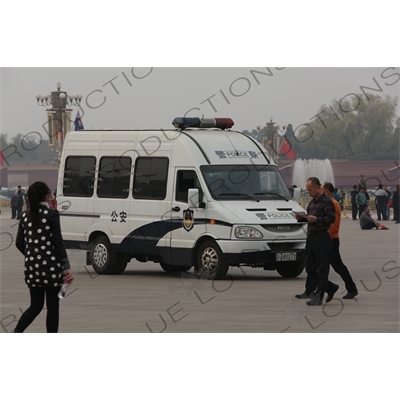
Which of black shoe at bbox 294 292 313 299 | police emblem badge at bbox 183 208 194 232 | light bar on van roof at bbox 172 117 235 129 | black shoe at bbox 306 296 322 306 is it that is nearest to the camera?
black shoe at bbox 306 296 322 306

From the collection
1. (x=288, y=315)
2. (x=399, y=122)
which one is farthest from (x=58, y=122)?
(x=399, y=122)

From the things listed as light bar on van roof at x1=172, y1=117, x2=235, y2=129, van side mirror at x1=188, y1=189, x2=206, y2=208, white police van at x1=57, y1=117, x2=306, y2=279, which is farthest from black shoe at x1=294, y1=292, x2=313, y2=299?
light bar on van roof at x1=172, y1=117, x2=235, y2=129

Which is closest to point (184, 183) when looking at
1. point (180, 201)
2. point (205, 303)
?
point (180, 201)

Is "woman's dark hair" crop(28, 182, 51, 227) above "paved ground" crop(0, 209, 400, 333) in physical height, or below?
above

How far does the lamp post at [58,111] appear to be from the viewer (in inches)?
2024

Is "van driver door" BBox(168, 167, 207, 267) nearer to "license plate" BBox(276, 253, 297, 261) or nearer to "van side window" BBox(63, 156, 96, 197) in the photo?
"license plate" BBox(276, 253, 297, 261)

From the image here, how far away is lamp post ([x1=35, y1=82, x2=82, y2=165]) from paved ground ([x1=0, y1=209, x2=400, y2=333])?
2887 cm

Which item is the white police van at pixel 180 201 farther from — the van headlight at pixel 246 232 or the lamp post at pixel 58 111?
the lamp post at pixel 58 111

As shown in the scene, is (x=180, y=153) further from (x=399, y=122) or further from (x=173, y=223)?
(x=399, y=122)

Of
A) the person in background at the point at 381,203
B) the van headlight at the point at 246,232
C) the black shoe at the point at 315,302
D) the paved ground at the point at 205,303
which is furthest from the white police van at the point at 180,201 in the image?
the person in background at the point at 381,203

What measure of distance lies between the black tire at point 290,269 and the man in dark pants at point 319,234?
14.5 feet

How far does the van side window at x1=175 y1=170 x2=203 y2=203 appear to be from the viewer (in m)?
19.6

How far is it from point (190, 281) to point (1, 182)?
106762 mm

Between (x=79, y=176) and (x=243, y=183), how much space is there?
339cm
